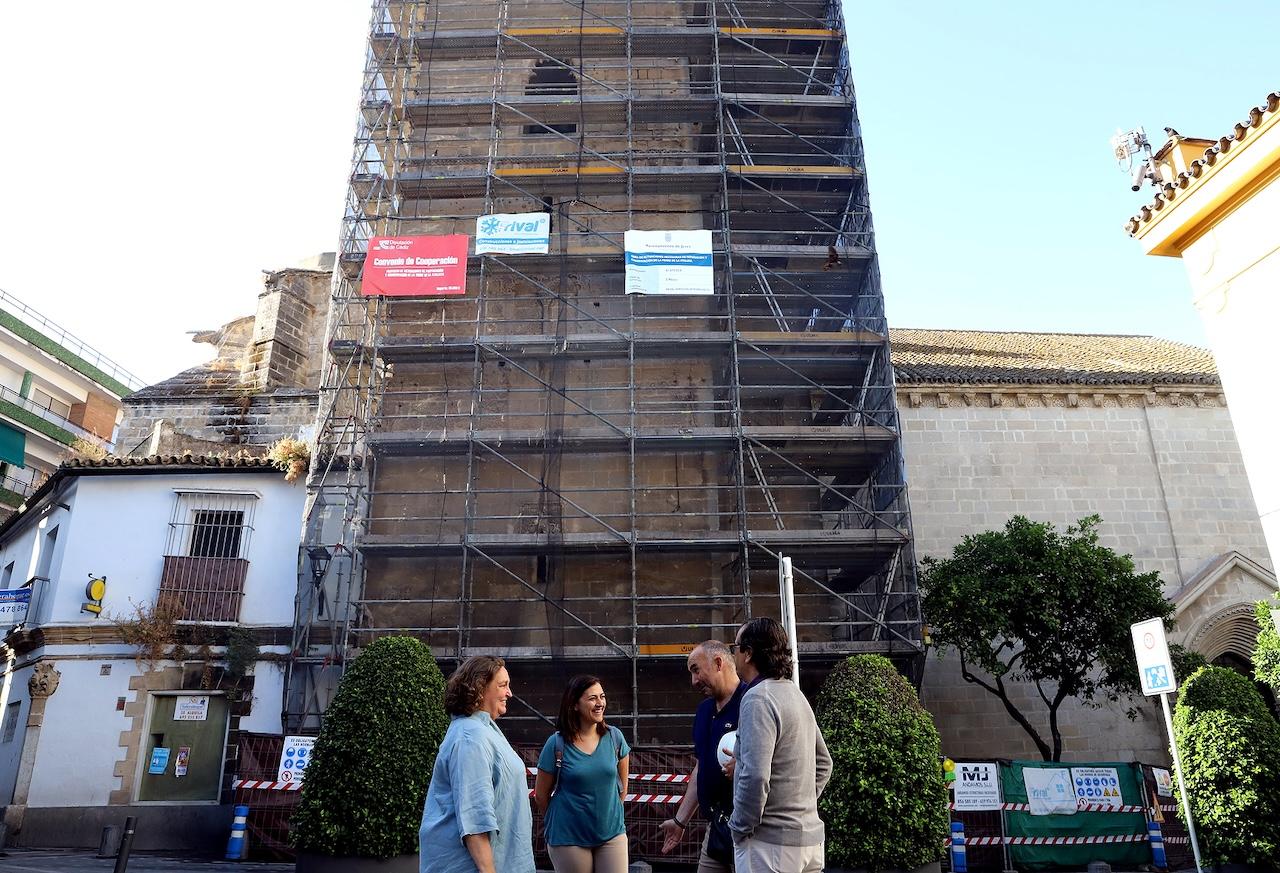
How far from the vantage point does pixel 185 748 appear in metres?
14.1

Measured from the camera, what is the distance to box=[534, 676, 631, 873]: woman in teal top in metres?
4.58

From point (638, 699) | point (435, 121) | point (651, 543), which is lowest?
point (638, 699)

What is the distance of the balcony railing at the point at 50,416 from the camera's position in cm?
3228

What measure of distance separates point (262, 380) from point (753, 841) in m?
22.4

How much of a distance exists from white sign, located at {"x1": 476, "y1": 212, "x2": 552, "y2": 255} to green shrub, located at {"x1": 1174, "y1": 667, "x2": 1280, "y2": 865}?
11.8m

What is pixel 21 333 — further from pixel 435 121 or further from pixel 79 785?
pixel 79 785

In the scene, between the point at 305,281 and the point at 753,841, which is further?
the point at 305,281

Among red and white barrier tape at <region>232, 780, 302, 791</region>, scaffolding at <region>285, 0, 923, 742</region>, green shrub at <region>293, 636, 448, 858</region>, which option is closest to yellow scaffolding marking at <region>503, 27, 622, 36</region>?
scaffolding at <region>285, 0, 923, 742</region>

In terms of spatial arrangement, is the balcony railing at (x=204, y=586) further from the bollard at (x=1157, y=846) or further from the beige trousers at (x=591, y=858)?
the bollard at (x=1157, y=846)

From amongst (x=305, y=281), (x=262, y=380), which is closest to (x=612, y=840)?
(x=262, y=380)

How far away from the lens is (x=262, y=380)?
2358 cm

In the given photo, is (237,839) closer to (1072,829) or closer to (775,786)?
(775,786)

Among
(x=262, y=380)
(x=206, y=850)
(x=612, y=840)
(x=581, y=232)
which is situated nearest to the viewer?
(x=612, y=840)

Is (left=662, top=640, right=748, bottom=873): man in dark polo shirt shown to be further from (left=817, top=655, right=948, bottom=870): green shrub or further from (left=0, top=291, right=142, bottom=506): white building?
(left=0, top=291, right=142, bottom=506): white building
